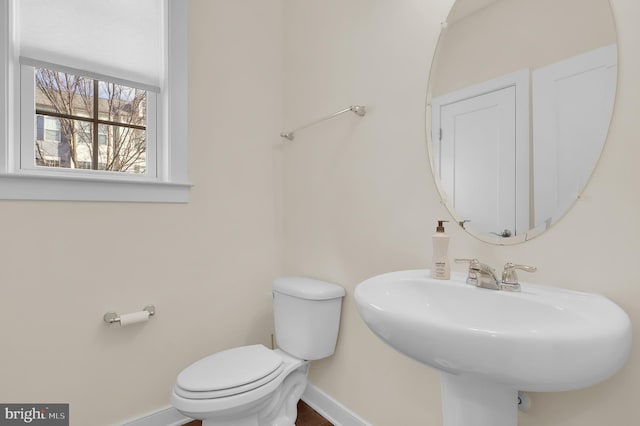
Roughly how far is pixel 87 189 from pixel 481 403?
1.60 m

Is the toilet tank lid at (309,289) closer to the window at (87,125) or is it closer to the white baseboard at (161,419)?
the white baseboard at (161,419)

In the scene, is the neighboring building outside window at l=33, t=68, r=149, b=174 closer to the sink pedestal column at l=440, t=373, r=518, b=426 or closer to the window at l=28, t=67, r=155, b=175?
the window at l=28, t=67, r=155, b=175

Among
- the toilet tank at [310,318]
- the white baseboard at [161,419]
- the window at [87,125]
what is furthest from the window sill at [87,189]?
the white baseboard at [161,419]

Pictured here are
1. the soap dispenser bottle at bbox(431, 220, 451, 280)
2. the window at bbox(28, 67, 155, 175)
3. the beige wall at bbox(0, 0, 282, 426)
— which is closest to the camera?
the soap dispenser bottle at bbox(431, 220, 451, 280)

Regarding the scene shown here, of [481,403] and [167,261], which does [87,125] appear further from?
[481,403]

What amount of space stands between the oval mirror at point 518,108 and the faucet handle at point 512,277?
4.8 inches

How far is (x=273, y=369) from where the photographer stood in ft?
4.31

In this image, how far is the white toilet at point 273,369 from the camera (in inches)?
46.2

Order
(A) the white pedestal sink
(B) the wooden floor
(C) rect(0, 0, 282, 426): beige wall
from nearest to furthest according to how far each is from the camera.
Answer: (A) the white pedestal sink → (C) rect(0, 0, 282, 426): beige wall → (B) the wooden floor

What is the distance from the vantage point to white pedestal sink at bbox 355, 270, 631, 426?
58cm

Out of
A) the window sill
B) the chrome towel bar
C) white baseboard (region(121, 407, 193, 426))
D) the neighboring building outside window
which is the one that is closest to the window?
the neighboring building outside window

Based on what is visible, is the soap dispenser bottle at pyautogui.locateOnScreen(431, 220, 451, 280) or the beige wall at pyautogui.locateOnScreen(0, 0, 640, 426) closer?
the beige wall at pyautogui.locateOnScreen(0, 0, 640, 426)

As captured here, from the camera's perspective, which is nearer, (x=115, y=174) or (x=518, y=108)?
(x=518, y=108)

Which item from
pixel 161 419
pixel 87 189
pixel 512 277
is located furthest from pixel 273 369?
pixel 87 189
